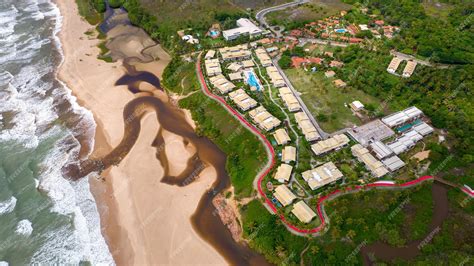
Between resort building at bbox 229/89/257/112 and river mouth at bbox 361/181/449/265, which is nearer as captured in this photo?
river mouth at bbox 361/181/449/265

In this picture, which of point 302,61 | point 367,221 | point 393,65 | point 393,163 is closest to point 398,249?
point 367,221

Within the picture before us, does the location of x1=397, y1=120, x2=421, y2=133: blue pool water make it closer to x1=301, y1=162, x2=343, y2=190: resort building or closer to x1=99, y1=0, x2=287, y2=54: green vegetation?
x1=301, y1=162, x2=343, y2=190: resort building

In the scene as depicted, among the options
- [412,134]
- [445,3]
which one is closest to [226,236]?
[412,134]

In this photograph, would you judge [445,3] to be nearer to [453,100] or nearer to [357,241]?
[453,100]

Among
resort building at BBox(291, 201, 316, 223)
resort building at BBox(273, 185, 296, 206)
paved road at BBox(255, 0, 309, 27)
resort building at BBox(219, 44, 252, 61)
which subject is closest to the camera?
resort building at BBox(291, 201, 316, 223)

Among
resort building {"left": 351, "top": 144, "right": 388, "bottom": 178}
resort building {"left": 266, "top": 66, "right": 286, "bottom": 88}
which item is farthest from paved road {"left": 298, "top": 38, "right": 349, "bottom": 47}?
resort building {"left": 351, "top": 144, "right": 388, "bottom": 178}

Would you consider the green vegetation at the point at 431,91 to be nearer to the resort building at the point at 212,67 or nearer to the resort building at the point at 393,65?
the resort building at the point at 393,65
